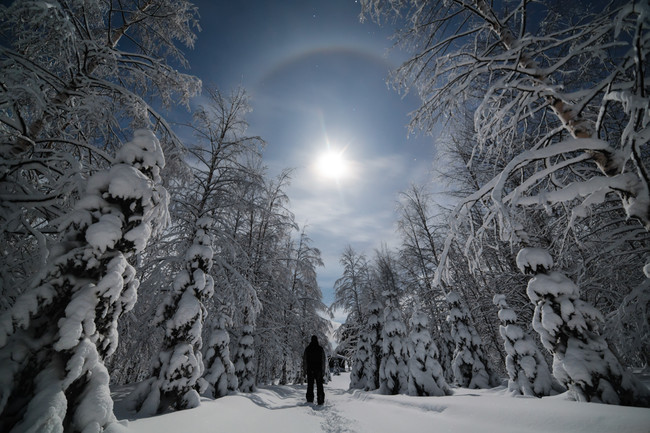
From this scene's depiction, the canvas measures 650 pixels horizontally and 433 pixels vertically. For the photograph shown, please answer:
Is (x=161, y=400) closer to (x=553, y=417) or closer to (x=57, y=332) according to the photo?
(x=57, y=332)

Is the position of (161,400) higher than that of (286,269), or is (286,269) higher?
(286,269)

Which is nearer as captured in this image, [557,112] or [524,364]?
[557,112]

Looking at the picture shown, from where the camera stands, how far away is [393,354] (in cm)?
1116

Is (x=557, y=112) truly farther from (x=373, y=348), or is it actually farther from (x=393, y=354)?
(x=373, y=348)

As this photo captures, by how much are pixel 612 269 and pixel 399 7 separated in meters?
6.78

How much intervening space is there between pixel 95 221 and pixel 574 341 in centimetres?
724

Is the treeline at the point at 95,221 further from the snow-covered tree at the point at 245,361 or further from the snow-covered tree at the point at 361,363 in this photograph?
the snow-covered tree at the point at 361,363

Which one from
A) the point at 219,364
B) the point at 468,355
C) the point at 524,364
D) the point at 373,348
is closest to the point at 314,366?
the point at 219,364

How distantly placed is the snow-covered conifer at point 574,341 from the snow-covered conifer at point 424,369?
5.07m


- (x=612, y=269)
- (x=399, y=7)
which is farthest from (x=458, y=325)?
(x=399, y=7)

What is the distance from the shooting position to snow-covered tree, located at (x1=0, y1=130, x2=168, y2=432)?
189 centimetres

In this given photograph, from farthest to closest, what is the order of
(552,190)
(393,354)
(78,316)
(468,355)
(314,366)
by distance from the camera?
(393,354) → (468,355) → (314,366) → (552,190) → (78,316)

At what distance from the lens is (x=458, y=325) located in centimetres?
1060

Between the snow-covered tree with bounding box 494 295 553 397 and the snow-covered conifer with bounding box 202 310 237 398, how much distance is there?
27.6 feet
